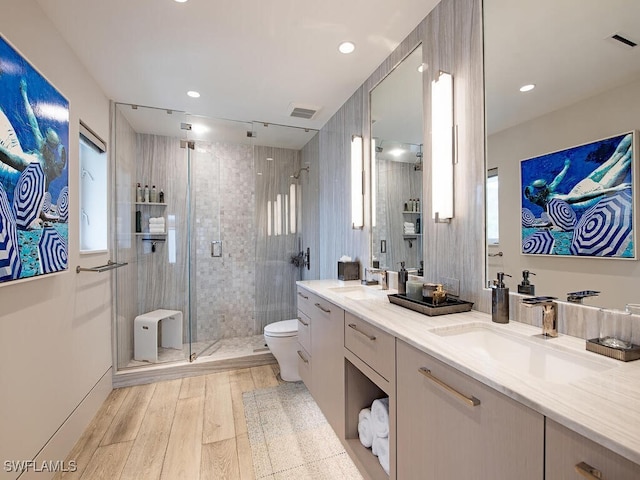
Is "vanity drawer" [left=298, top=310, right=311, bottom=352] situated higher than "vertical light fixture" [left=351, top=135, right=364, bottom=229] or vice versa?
"vertical light fixture" [left=351, top=135, right=364, bottom=229]

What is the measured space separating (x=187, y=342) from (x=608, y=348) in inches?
135

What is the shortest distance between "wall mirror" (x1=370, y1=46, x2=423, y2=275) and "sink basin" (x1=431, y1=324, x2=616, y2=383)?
0.68 meters

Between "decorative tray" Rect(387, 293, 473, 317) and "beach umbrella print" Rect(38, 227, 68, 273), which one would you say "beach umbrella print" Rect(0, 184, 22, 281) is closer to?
"beach umbrella print" Rect(38, 227, 68, 273)

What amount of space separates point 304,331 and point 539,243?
169 cm

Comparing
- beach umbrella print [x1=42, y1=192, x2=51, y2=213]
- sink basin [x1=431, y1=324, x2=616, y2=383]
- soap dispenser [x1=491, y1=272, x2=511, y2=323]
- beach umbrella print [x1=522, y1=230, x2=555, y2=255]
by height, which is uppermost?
beach umbrella print [x1=42, y1=192, x2=51, y2=213]

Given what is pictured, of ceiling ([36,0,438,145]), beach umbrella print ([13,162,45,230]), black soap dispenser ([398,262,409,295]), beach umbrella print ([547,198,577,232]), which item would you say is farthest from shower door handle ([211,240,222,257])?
beach umbrella print ([547,198,577,232])

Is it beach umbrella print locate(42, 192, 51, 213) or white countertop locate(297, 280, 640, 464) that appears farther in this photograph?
beach umbrella print locate(42, 192, 51, 213)

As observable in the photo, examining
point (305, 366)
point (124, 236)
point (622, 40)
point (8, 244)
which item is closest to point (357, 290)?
point (305, 366)

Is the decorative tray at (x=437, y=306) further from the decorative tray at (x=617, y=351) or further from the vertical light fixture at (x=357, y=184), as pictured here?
the vertical light fixture at (x=357, y=184)

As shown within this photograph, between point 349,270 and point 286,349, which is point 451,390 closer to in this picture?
point 349,270

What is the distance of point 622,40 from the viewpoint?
38.1 inches

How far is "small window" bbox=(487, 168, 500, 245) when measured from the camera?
136 cm

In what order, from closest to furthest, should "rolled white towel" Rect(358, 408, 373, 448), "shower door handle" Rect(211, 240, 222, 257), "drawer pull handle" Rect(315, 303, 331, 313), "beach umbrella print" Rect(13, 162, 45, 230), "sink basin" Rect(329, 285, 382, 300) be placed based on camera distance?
"beach umbrella print" Rect(13, 162, 45, 230) < "rolled white towel" Rect(358, 408, 373, 448) < "drawer pull handle" Rect(315, 303, 331, 313) < "sink basin" Rect(329, 285, 382, 300) < "shower door handle" Rect(211, 240, 222, 257)

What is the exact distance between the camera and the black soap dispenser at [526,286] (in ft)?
4.01
